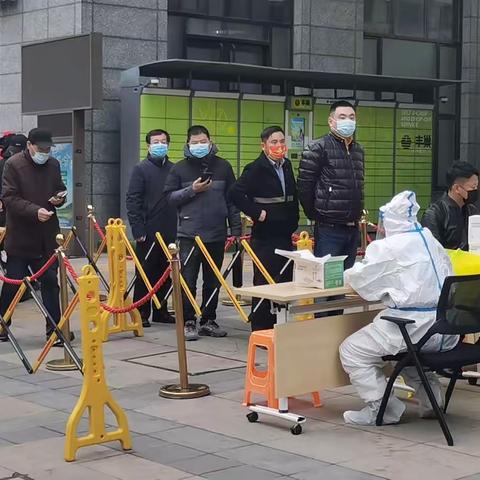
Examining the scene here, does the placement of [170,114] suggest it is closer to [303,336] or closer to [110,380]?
[110,380]

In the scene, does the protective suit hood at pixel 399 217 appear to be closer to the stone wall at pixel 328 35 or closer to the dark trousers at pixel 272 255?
the dark trousers at pixel 272 255

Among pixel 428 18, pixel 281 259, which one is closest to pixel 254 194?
pixel 281 259

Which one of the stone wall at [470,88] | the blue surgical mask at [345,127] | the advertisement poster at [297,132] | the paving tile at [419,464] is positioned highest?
the stone wall at [470,88]

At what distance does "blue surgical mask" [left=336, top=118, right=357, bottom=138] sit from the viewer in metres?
8.15

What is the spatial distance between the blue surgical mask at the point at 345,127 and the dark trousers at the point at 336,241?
82 centimetres

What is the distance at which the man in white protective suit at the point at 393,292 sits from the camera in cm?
636

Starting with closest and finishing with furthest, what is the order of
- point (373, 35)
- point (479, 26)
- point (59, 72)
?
point (59, 72) < point (373, 35) < point (479, 26)

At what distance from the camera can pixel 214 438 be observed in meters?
6.31

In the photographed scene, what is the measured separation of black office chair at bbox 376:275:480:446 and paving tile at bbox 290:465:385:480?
826 millimetres

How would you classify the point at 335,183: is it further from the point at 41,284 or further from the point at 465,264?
the point at 41,284

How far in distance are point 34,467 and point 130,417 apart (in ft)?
3.99

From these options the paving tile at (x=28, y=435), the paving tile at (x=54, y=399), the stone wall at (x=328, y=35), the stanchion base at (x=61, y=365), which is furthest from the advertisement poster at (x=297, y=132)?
the paving tile at (x=28, y=435)

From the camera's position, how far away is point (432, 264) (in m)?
6.41

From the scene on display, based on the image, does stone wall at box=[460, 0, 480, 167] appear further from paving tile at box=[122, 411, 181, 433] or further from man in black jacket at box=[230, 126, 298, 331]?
paving tile at box=[122, 411, 181, 433]
